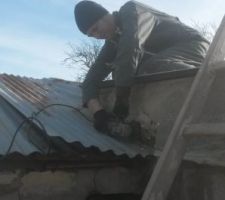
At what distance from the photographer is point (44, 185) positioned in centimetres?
354

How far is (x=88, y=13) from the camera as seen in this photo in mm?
4102

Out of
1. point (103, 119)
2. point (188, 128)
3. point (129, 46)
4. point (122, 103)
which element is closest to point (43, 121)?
point (103, 119)

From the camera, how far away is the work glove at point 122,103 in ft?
12.5

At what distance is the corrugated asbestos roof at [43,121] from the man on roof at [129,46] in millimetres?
202

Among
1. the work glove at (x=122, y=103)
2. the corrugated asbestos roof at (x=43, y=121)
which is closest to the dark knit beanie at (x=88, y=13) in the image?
the work glove at (x=122, y=103)

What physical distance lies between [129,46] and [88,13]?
0.63 meters

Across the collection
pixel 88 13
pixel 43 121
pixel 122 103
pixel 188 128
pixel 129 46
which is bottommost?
pixel 43 121

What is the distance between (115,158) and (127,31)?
104 cm

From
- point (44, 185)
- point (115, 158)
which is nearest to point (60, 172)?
point (44, 185)

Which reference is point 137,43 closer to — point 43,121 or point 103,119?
point 103,119

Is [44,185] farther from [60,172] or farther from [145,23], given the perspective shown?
[145,23]

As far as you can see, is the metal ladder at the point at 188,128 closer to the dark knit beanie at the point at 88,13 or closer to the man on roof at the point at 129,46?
the man on roof at the point at 129,46

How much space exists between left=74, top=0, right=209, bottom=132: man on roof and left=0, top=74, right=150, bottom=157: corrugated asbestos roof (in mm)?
202

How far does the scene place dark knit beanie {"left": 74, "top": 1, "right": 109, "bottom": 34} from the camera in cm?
410
